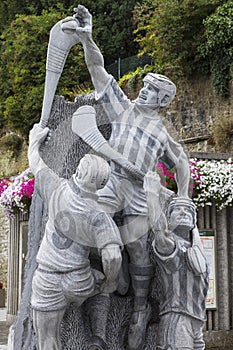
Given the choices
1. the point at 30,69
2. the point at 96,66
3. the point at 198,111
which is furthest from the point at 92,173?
the point at 30,69

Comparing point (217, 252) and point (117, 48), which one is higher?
point (117, 48)

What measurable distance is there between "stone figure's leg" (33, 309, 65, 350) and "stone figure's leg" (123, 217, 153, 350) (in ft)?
1.80

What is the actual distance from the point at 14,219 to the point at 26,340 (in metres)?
6.48

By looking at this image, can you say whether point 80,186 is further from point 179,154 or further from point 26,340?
point 26,340

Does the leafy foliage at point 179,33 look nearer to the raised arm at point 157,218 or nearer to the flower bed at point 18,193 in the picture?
the flower bed at point 18,193

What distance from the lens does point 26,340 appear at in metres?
4.11

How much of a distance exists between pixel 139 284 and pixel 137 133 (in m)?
0.94

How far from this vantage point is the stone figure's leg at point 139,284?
3898 millimetres

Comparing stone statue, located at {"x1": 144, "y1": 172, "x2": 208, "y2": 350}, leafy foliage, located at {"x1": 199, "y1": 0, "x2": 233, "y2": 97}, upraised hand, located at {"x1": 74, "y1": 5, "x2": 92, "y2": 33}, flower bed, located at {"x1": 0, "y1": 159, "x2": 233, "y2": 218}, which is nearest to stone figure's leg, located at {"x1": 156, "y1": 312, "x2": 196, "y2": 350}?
stone statue, located at {"x1": 144, "y1": 172, "x2": 208, "y2": 350}

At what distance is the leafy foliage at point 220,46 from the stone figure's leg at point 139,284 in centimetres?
1022

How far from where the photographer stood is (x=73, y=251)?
140 inches

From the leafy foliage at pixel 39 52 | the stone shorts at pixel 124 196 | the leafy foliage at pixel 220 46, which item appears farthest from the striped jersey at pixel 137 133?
the leafy foliage at pixel 39 52

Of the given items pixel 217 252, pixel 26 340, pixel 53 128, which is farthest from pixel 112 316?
pixel 217 252

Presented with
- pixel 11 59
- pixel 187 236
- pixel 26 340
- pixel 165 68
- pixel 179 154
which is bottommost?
pixel 26 340
